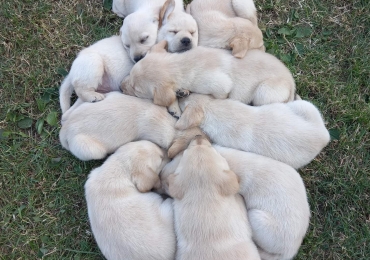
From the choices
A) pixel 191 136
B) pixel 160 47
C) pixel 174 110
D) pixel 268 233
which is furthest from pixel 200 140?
pixel 160 47

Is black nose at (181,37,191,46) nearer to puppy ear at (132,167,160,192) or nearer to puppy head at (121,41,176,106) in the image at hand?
puppy head at (121,41,176,106)

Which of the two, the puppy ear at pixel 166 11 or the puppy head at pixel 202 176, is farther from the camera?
the puppy ear at pixel 166 11

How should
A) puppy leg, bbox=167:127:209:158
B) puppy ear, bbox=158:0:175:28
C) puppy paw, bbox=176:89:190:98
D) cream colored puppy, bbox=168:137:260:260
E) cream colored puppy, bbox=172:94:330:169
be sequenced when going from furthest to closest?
puppy ear, bbox=158:0:175:28
puppy paw, bbox=176:89:190:98
puppy leg, bbox=167:127:209:158
cream colored puppy, bbox=172:94:330:169
cream colored puppy, bbox=168:137:260:260

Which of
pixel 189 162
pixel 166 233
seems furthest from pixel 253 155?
pixel 166 233

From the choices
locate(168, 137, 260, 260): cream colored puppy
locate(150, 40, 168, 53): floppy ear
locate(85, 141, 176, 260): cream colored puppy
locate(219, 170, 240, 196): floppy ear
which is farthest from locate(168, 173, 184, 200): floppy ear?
locate(150, 40, 168, 53): floppy ear

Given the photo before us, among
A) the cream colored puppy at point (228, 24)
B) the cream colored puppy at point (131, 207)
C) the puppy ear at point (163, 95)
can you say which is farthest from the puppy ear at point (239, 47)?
the cream colored puppy at point (131, 207)

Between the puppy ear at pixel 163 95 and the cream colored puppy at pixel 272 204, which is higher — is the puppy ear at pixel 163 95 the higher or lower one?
the higher one

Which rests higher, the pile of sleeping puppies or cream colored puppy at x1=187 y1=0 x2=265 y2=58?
cream colored puppy at x1=187 y1=0 x2=265 y2=58

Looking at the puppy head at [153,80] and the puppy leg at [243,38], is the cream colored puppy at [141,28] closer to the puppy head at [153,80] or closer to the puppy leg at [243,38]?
the puppy head at [153,80]

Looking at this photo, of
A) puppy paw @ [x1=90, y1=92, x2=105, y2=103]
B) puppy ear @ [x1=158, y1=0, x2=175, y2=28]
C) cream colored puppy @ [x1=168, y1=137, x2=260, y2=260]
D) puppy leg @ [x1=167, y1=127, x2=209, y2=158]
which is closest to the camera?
cream colored puppy @ [x1=168, y1=137, x2=260, y2=260]
